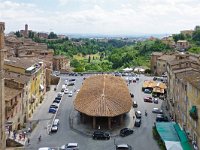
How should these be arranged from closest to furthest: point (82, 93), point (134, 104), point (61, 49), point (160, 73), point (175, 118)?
point (175, 118), point (82, 93), point (134, 104), point (160, 73), point (61, 49)

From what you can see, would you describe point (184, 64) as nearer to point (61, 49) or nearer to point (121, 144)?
point (121, 144)

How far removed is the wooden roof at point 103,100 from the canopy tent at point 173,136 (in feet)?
22.8

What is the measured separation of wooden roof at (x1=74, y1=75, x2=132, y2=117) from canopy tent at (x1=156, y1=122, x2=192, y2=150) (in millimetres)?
6941

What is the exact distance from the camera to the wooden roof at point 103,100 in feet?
174

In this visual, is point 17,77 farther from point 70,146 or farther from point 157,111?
point 157,111

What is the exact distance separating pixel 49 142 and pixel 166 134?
52.8ft

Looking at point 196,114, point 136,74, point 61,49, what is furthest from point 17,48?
point 196,114

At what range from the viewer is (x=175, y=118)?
55469mm

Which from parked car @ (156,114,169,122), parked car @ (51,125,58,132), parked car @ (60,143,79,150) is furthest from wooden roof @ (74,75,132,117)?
parked car @ (60,143,79,150)

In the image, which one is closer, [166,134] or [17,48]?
[166,134]

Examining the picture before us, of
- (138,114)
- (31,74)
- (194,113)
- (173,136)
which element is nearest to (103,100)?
(138,114)

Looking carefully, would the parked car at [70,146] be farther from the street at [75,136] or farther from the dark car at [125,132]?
the dark car at [125,132]

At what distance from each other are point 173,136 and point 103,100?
42.5ft

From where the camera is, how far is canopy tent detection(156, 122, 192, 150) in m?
43.2
